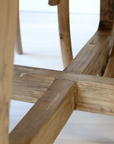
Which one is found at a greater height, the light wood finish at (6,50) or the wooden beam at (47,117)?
the light wood finish at (6,50)

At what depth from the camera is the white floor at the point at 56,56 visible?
0.78 m

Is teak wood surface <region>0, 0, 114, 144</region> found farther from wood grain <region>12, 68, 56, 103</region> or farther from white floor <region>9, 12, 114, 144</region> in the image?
white floor <region>9, 12, 114, 144</region>

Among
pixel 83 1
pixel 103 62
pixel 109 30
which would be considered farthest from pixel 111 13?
pixel 83 1

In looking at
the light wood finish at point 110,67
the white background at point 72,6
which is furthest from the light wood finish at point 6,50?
the white background at point 72,6

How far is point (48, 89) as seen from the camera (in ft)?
1.50

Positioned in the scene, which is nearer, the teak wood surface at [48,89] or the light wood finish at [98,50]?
the teak wood surface at [48,89]

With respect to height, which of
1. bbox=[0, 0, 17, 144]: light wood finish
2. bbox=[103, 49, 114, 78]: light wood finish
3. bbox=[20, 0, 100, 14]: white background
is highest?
bbox=[0, 0, 17, 144]: light wood finish

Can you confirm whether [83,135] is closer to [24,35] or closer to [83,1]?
[24,35]

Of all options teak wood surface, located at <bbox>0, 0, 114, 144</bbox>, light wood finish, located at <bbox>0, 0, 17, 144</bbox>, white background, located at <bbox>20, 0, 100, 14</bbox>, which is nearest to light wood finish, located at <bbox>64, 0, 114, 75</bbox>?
teak wood surface, located at <bbox>0, 0, 114, 144</bbox>

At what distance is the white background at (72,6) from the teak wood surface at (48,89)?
2.17 m

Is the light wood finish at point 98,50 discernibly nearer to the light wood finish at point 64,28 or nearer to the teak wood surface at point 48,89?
the teak wood surface at point 48,89

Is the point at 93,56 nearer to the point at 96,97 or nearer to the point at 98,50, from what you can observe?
the point at 98,50

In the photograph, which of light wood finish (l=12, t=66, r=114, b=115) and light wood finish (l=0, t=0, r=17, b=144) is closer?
light wood finish (l=0, t=0, r=17, b=144)

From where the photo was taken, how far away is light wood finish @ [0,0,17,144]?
0.18 metres
